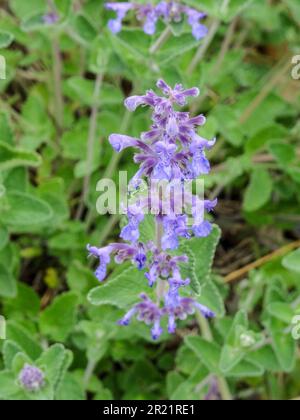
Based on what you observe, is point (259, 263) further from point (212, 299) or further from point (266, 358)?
point (212, 299)

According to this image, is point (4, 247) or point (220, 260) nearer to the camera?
point (4, 247)

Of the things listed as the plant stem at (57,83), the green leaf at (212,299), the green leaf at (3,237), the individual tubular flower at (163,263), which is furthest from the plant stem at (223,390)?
the plant stem at (57,83)

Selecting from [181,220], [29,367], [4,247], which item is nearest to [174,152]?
[181,220]

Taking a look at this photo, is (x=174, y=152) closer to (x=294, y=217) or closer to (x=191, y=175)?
(x=191, y=175)

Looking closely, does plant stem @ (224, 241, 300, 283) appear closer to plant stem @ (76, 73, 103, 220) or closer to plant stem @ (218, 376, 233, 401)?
plant stem @ (218, 376, 233, 401)

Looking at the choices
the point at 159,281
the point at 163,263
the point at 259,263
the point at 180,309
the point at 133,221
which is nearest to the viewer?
the point at 133,221

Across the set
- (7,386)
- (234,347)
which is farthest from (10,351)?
(234,347)

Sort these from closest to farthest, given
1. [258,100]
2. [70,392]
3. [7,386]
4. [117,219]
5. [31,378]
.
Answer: [31,378]
[7,386]
[70,392]
[117,219]
[258,100]

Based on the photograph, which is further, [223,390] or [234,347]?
[223,390]
